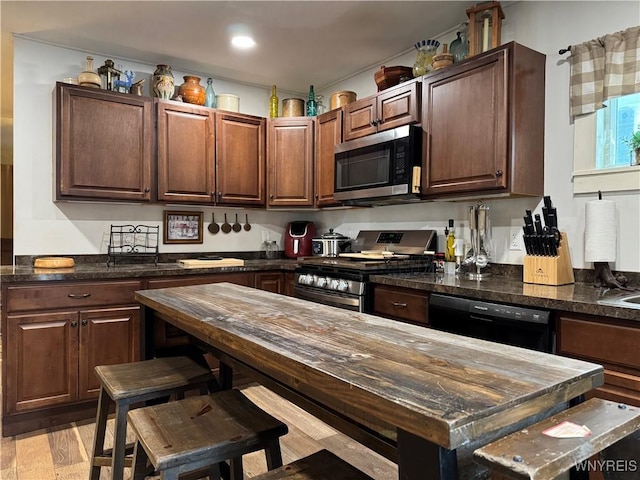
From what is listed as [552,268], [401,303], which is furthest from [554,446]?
[401,303]

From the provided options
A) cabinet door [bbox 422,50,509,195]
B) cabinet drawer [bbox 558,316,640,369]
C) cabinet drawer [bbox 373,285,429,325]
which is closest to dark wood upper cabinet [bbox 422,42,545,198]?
cabinet door [bbox 422,50,509,195]

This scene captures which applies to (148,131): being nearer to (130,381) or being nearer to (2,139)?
(130,381)

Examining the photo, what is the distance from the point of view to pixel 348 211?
13.0 ft

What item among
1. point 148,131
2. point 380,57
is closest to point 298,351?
point 148,131

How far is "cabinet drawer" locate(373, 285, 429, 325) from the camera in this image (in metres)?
2.40

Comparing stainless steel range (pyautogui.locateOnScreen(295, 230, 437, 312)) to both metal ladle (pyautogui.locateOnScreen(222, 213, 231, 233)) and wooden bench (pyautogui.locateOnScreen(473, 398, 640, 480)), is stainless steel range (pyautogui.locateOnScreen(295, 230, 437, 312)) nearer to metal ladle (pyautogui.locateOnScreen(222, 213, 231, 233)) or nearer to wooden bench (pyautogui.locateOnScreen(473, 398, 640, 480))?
metal ladle (pyautogui.locateOnScreen(222, 213, 231, 233))

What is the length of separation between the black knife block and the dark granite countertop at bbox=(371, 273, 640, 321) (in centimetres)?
5

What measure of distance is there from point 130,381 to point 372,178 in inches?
81.9

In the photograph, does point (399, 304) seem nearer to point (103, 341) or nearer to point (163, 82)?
point (103, 341)

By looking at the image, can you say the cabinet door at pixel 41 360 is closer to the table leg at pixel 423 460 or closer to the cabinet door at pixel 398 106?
the cabinet door at pixel 398 106

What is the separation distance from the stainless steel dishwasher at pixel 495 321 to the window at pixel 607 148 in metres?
0.89

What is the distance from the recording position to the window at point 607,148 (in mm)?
2176

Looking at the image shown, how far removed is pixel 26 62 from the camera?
3107 millimetres

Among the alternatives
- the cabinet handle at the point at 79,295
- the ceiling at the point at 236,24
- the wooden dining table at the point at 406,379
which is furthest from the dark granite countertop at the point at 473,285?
the ceiling at the point at 236,24
